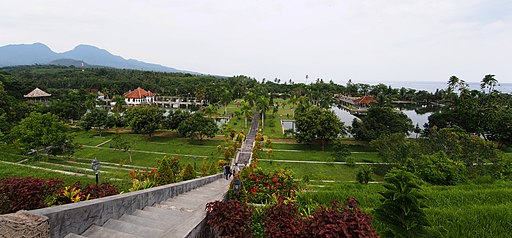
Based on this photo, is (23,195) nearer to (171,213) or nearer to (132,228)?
(132,228)

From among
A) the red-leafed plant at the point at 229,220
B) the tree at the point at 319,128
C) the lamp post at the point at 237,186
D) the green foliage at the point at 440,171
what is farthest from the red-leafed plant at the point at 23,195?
the tree at the point at 319,128

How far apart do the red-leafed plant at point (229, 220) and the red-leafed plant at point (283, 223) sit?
0.32m

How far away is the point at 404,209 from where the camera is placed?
3.51m

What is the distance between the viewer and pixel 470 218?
4.91 meters

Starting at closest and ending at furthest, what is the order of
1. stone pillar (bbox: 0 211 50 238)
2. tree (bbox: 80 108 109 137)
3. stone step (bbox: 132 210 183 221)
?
stone pillar (bbox: 0 211 50 238), stone step (bbox: 132 210 183 221), tree (bbox: 80 108 109 137)

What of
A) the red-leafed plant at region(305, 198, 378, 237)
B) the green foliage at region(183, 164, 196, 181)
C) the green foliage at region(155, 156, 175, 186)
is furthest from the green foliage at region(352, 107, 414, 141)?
the red-leafed plant at region(305, 198, 378, 237)

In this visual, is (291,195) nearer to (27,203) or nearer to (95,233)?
(95,233)

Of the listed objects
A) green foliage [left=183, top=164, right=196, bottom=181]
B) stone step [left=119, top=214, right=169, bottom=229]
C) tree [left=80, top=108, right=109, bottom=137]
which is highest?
stone step [left=119, top=214, right=169, bottom=229]

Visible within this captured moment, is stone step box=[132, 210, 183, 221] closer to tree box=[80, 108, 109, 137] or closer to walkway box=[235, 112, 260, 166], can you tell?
walkway box=[235, 112, 260, 166]

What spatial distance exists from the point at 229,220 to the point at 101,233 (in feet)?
6.15

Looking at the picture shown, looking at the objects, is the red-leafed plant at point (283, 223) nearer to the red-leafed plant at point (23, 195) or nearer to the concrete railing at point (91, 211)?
the concrete railing at point (91, 211)

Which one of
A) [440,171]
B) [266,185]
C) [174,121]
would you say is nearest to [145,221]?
[266,185]

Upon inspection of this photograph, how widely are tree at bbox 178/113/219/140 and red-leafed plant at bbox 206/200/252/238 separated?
2562 centimetres

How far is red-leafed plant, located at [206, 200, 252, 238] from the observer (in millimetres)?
3807
